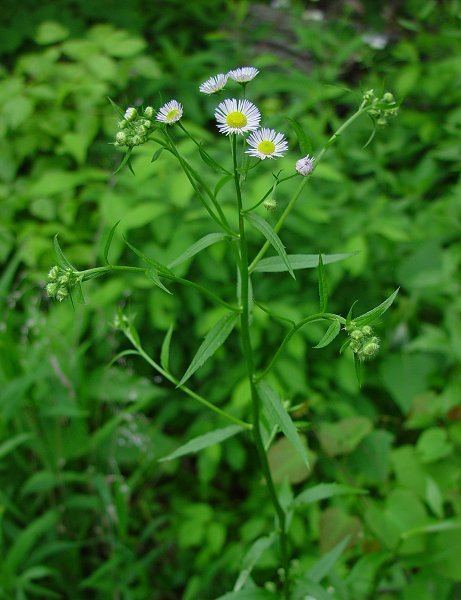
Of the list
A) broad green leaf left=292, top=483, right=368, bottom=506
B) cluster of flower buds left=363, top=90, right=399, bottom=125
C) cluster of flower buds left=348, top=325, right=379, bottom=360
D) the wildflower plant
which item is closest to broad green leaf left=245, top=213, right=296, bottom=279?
the wildflower plant

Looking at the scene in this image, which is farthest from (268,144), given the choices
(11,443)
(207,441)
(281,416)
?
(11,443)

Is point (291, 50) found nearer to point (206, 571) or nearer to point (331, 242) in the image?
point (331, 242)

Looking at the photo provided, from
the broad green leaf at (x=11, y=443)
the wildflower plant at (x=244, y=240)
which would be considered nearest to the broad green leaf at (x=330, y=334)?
the wildflower plant at (x=244, y=240)

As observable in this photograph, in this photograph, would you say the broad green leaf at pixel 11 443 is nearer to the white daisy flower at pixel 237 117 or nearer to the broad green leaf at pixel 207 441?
the broad green leaf at pixel 207 441

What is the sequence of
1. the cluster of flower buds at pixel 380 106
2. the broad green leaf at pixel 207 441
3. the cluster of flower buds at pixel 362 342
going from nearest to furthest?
1. the cluster of flower buds at pixel 362 342
2. the cluster of flower buds at pixel 380 106
3. the broad green leaf at pixel 207 441

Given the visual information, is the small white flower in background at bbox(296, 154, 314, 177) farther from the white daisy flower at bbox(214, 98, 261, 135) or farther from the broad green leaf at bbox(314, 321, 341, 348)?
the broad green leaf at bbox(314, 321, 341, 348)

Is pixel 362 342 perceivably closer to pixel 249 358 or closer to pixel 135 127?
pixel 249 358

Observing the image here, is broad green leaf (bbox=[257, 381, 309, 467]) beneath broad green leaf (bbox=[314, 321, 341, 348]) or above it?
beneath
